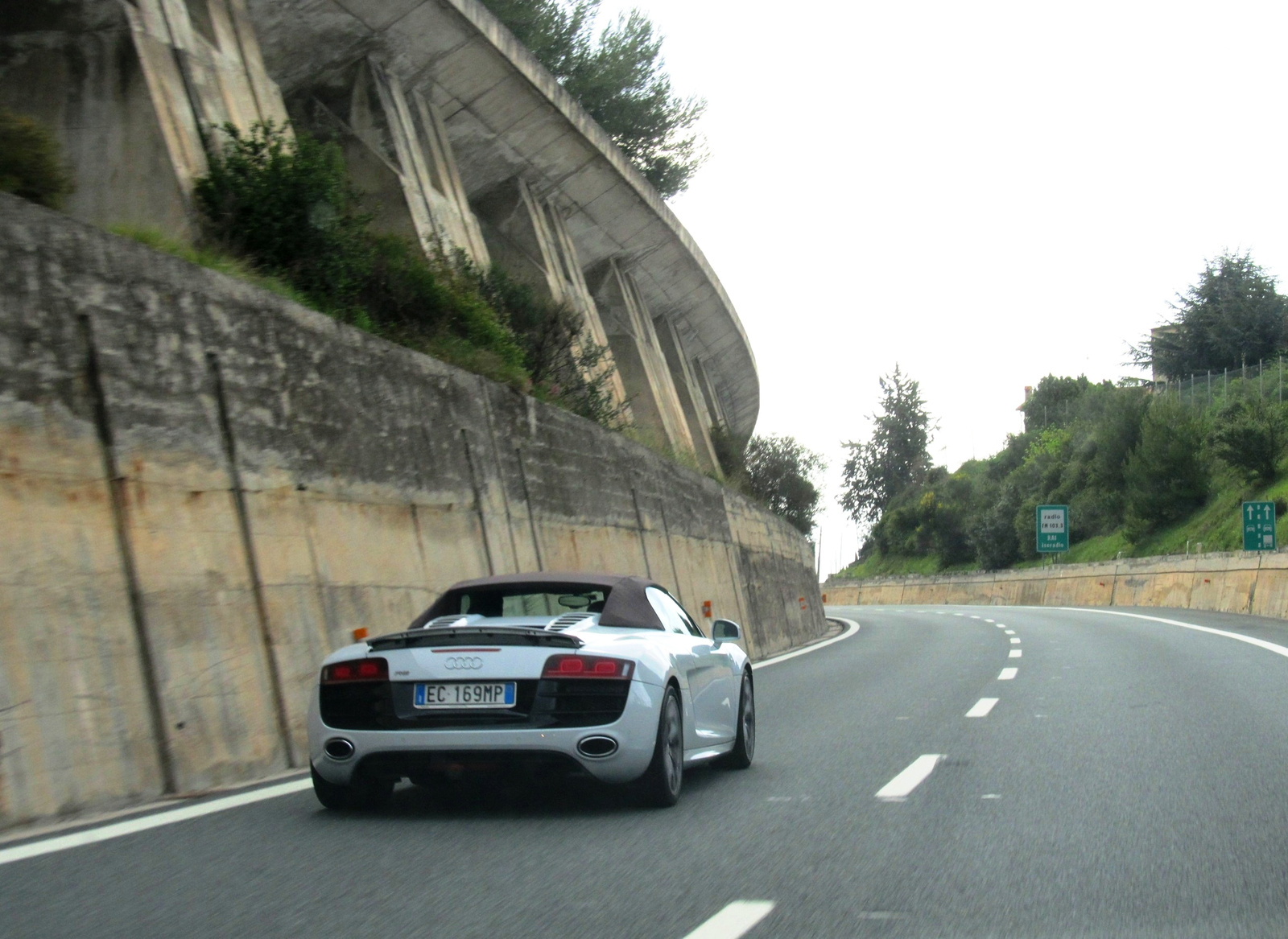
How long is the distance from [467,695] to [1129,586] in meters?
49.0

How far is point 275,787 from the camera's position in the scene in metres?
7.62

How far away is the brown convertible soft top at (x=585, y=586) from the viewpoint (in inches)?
298

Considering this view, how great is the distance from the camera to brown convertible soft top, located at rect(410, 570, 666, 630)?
7570 millimetres

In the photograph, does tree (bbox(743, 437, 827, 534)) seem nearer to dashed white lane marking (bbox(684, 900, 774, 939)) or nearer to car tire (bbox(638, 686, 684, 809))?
car tire (bbox(638, 686, 684, 809))

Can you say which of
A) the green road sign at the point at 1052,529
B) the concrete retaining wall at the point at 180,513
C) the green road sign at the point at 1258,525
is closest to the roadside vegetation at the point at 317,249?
the concrete retaining wall at the point at 180,513

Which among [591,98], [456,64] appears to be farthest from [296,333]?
[591,98]

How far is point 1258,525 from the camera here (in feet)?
141

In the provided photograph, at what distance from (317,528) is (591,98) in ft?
83.8

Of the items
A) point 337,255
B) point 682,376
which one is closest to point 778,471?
point 682,376

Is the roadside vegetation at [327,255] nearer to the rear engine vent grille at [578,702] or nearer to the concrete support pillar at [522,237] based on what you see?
the rear engine vent grille at [578,702]

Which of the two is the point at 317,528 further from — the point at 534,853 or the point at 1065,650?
the point at 1065,650

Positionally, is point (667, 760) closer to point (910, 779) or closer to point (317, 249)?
point (910, 779)

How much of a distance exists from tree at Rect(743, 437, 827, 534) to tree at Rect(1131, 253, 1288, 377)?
4019cm

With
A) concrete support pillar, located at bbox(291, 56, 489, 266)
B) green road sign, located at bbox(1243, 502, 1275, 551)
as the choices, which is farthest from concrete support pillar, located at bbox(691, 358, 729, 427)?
concrete support pillar, located at bbox(291, 56, 489, 266)
